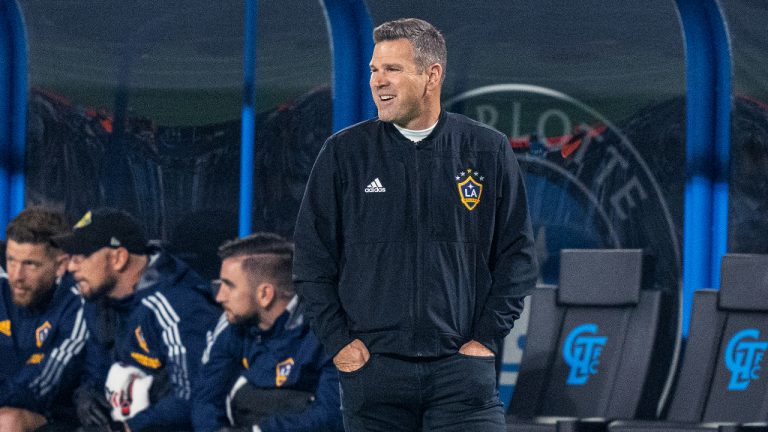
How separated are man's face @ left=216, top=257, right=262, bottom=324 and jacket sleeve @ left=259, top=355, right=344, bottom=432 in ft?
1.31

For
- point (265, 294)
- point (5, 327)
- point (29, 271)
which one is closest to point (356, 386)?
point (265, 294)

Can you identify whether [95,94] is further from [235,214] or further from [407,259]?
[407,259]

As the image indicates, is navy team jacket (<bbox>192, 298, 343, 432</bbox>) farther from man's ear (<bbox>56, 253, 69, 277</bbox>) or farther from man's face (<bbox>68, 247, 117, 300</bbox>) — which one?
man's ear (<bbox>56, 253, 69, 277</bbox>)

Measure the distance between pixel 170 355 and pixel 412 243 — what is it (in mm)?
2084

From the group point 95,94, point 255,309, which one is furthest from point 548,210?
point 95,94

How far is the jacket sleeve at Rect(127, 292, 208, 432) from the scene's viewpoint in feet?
13.1

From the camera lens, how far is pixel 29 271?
4.57 m

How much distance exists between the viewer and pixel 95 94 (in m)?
5.29

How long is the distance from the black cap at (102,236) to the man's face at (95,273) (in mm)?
23

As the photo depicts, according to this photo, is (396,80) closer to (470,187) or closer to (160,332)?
(470,187)

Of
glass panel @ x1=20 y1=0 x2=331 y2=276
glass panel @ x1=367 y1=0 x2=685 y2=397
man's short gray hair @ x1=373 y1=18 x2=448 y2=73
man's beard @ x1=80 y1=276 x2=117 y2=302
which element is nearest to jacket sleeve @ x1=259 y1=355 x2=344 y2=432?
glass panel @ x1=367 y1=0 x2=685 y2=397

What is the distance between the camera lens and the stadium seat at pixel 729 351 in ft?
12.3

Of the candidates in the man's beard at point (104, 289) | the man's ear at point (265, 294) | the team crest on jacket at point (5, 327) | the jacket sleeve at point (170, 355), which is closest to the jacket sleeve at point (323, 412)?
the man's ear at point (265, 294)

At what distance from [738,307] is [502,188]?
180 cm
